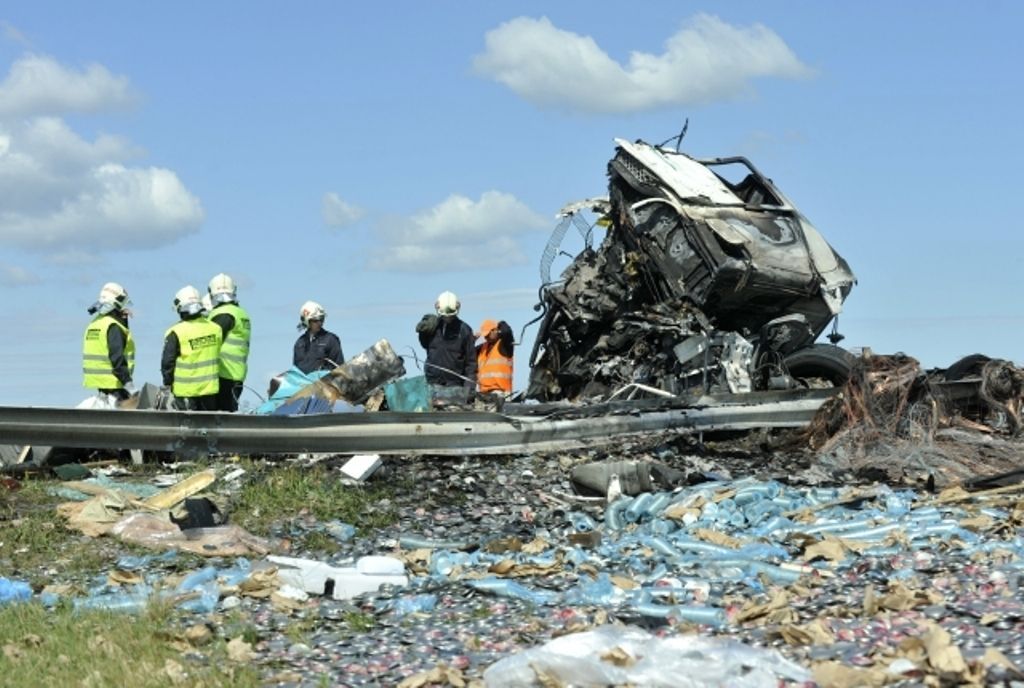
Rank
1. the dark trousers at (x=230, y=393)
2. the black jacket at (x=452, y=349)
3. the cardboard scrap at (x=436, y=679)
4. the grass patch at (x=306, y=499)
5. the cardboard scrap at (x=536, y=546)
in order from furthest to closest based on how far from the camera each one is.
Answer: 1. the black jacket at (x=452, y=349)
2. the dark trousers at (x=230, y=393)
3. the grass patch at (x=306, y=499)
4. the cardboard scrap at (x=536, y=546)
5. the cardboard scrap at (x=436, y=679)

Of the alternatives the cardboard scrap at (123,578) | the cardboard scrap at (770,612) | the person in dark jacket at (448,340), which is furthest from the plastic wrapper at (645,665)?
the person in dark jacket at (448,340)

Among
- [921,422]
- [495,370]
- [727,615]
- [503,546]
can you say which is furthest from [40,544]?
[495,370]

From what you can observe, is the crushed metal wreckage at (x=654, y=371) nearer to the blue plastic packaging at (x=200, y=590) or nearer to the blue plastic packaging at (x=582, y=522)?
the blue plastic packaging at (x=582, y=522)

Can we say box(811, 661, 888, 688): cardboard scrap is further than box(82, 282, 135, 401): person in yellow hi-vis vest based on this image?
No

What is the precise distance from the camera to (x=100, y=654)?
18.5 ft

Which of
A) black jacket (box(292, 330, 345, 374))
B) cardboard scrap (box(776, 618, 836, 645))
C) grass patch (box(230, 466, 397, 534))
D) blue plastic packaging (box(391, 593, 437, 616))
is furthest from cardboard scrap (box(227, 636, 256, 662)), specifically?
black jacket (box(292, 330, 345, 374))

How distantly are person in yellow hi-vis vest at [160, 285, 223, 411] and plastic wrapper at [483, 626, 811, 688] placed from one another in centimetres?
777

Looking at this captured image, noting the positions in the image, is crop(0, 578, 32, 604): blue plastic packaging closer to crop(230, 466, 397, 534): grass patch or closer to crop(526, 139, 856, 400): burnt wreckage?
crop(230, 466, 397, 534): grass patch

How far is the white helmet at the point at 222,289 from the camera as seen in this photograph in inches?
528

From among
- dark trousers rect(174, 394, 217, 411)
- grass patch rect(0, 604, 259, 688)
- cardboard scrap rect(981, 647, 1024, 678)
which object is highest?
dark trousers rect(174, 394, 217, 411)

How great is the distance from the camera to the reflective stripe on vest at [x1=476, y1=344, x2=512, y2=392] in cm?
1584

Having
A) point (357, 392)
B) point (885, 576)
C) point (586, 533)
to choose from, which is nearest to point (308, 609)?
point (586, 533)

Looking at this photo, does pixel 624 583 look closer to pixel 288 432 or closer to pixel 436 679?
pixel 436 679

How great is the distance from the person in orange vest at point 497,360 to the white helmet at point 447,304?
66 centimetres
